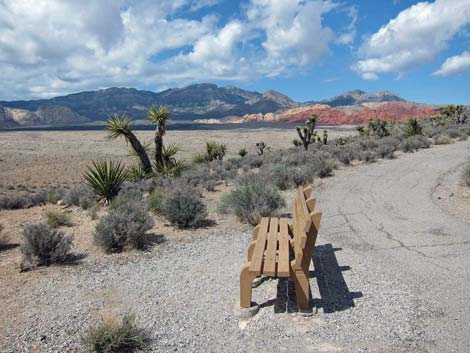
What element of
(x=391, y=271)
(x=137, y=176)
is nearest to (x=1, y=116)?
(x=137, y=176)

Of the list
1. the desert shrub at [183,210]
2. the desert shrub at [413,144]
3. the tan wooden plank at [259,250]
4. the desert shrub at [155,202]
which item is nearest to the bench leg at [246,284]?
the tan wooden plank at [259,250]

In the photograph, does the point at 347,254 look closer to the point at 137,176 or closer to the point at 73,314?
the point at 73,314

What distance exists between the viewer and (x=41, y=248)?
254 inches

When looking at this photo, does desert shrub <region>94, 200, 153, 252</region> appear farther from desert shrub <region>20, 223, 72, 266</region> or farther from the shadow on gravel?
the shadow on gravel

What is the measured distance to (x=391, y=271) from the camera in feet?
18.4

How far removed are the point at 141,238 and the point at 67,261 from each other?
129 centimetres

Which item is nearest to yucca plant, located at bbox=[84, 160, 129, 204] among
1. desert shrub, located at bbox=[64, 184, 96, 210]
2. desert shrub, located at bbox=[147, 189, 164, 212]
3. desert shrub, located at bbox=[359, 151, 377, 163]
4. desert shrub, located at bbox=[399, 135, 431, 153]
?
desert shrub, located at bbox=[64, 184, 96, 210]

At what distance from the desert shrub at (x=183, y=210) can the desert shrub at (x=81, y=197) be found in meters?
4.13

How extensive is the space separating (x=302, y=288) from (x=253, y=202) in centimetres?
397

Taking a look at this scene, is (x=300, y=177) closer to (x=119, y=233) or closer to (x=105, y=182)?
(x=105, y=182)

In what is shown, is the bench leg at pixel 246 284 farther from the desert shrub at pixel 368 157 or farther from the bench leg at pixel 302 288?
the desert shrub at pixel 368 157

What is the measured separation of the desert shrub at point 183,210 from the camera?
8.24 metres

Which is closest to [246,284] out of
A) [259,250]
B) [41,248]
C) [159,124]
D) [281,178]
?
[259,250]

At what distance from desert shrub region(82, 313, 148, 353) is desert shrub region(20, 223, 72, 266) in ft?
8.63
